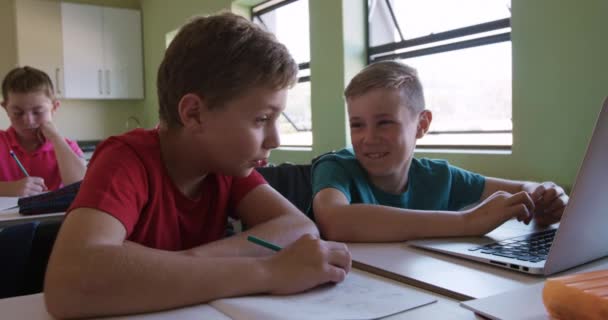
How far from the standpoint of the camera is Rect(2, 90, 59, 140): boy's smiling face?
8.17 ft

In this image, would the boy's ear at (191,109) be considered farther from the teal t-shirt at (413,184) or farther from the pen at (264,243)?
the teal t-shirt at (413,184)

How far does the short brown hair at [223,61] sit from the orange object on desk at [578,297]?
60 centimetres

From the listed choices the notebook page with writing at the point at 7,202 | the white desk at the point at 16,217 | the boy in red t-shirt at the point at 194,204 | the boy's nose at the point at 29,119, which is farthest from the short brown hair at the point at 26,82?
the boy in red t-shirt at the point at 194,204

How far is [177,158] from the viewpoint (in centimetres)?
111

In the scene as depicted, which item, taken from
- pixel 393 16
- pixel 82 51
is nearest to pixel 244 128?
pixel 393 16

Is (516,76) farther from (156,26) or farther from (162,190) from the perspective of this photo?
(156,26)

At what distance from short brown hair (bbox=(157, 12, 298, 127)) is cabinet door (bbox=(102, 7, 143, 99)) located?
5.03 m

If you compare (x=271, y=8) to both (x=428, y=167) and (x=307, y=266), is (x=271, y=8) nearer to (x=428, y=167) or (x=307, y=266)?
(x=428, y=167)

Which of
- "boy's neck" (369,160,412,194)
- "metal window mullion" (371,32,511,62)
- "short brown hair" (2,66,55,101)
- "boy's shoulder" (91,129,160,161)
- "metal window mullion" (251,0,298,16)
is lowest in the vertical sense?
"boy's neck" (369,160,412,194)

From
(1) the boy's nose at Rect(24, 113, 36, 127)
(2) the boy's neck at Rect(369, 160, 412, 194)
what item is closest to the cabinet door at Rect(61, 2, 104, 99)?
(1) the boy's nose at Rect(24, 113, 36, 127)

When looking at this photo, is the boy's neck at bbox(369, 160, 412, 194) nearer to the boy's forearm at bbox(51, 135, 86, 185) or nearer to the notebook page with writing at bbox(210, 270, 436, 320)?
the notebook page with writing at bbox(210, 270, 436, 320)

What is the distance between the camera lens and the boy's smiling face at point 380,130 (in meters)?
1.43

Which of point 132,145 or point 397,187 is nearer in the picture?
point 132,145

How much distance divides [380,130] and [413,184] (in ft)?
0.71
